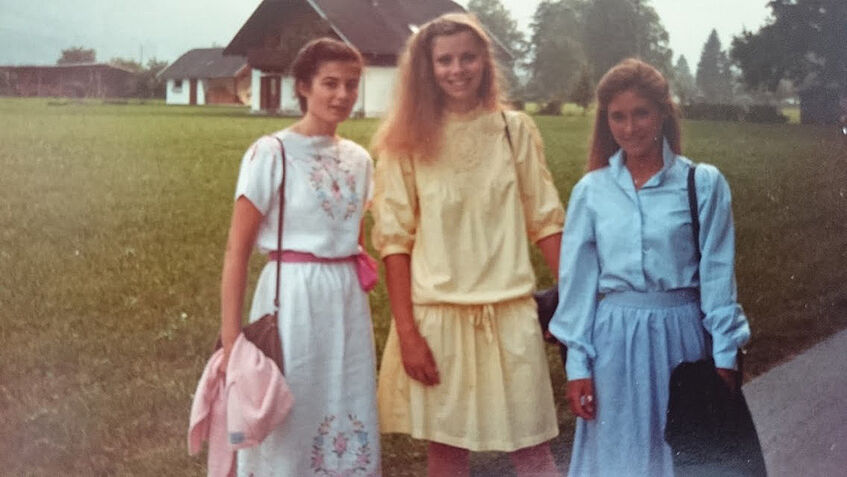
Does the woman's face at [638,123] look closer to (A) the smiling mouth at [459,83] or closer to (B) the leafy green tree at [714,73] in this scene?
(A) the smiling mouth at [459,83]

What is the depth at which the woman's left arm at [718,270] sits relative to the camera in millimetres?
2133

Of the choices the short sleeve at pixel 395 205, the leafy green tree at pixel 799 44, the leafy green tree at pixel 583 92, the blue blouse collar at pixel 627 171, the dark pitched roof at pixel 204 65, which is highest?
the leafy green tree at pixel 799 44

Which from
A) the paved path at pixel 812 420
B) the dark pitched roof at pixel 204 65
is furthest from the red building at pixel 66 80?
the paved path at pixel 812 420

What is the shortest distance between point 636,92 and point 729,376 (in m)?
0.69

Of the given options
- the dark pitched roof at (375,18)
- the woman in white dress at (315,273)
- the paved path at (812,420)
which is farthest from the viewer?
the paved path at (812,420)

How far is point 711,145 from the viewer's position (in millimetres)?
2602

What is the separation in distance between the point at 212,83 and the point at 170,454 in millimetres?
1099

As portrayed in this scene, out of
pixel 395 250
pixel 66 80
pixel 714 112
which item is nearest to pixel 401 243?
pixel 395 250

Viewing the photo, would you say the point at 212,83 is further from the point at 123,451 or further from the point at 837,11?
the point at 837,11

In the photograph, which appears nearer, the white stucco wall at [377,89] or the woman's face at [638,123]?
the woman's face at [638,123]

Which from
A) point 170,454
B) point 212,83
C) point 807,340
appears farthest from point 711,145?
point 170,454

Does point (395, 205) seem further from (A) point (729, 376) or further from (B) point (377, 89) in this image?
(A) point (729, 376)

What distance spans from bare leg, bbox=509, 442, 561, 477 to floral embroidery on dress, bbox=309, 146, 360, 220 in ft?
2.55

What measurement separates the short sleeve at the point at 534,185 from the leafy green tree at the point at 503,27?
227 millimetres
